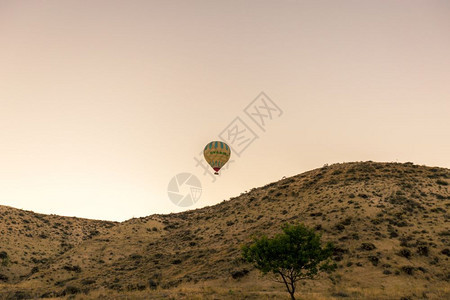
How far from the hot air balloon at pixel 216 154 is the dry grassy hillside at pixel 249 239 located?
10005 millimetres

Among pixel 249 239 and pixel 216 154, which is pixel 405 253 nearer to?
pixel 249 239

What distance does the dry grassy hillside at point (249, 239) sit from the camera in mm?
30938

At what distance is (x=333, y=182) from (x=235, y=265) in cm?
2944

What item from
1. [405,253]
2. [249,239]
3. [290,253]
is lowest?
[405,253]

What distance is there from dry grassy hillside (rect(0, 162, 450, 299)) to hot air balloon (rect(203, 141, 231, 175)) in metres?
10.0

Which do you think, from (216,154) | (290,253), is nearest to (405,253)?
(290,253)

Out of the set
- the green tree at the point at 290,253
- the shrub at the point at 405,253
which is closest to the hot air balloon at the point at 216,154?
the shrub at the point at 405,253

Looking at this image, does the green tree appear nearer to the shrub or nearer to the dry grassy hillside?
the dry grassy hillside

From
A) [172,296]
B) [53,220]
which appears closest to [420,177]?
[172,296]

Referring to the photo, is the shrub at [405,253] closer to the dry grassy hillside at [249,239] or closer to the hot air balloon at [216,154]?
the dry grassy hillside at [249,239]

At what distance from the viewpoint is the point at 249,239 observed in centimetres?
4612

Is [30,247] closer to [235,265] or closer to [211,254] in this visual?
[211,254]

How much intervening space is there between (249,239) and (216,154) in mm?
18165

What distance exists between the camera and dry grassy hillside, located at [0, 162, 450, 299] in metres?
30.9
